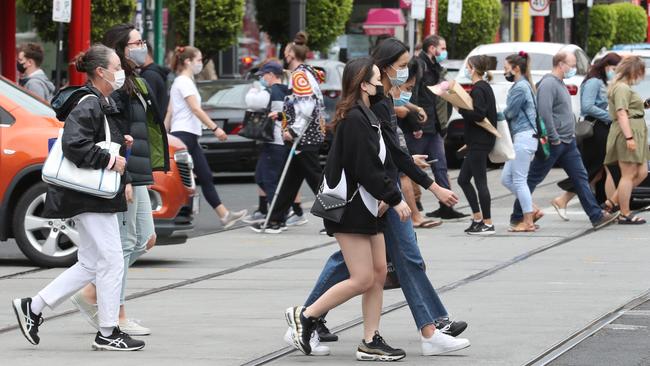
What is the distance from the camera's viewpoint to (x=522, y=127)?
15.3 m

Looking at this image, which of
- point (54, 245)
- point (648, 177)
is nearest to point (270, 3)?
point (648, 177)

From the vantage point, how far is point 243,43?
4541 centimetres

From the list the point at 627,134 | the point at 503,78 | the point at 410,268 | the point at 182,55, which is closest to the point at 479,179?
the point at 627,134

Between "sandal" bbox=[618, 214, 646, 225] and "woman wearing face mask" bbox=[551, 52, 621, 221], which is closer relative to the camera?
"sandal" bbox=[618, 214, 646, 225]

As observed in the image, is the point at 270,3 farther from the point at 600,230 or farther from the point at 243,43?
the point at 600,230

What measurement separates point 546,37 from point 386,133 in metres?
55.2

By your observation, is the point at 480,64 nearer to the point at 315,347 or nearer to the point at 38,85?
the point at 38,85

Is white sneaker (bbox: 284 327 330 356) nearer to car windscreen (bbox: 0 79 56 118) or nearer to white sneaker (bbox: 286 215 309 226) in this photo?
car windscreen (bbox: 0 79 56 118)

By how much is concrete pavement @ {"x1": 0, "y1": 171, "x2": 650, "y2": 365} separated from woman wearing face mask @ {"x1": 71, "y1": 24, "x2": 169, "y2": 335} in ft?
0.80

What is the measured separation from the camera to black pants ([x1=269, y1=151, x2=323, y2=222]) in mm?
15344

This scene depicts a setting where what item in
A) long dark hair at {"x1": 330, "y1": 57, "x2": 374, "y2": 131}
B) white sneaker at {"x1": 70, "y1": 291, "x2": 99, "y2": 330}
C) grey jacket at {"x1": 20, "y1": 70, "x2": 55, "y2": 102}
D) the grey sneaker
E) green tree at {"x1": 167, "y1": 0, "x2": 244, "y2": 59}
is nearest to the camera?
long dark hair at {"x1": 330, "y1": 57, "x2": 374, "y2": 131}

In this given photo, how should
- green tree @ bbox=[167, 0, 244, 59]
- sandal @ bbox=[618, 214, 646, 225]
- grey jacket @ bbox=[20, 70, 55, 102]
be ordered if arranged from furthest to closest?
green tree @ bbox=[167, 0, 244, 59]
grey jacket @ bbox=[20, 70, 55, 102]
sandal @ bbox=[618, 214, 646, 225]

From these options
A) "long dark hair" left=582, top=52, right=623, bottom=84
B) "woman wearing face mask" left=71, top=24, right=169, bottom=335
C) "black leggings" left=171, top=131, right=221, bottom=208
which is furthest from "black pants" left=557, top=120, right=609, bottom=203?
"woman wearing face mask" left=71, top=24, right=169, bottom=335

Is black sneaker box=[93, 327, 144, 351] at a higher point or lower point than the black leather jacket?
lower
